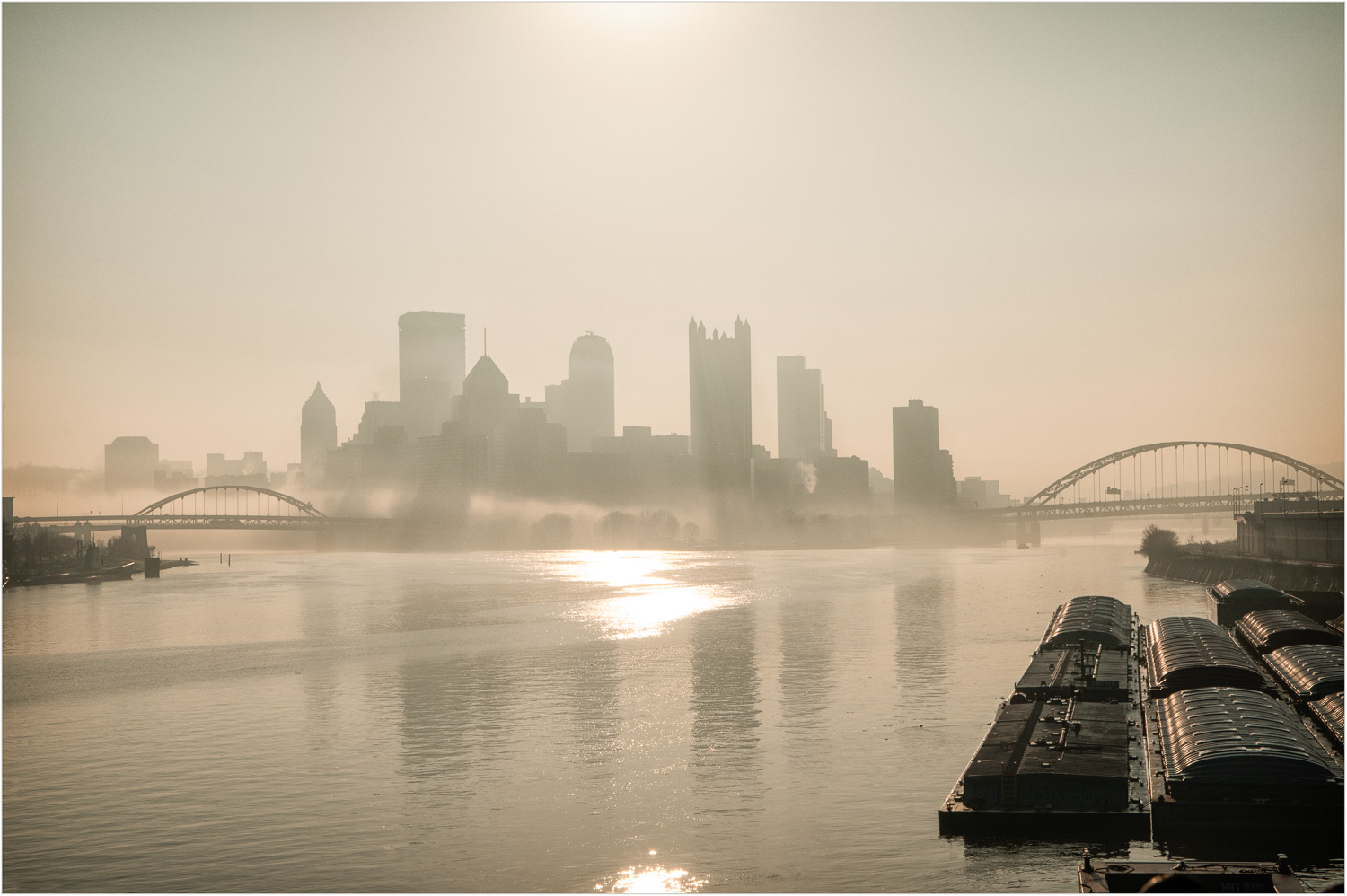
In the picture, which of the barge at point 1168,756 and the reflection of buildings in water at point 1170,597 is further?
the reflection of buildings in water at point 1170,597

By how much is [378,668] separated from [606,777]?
33.1m

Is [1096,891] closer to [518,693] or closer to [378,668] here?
[518,693]

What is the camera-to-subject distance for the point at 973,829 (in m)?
30.8

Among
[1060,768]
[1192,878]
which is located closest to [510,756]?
[1060,768]

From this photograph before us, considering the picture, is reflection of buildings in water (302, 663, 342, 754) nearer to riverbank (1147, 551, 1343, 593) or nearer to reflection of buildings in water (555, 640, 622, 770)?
reflection of buildings in water (555, 640, 622, 770)

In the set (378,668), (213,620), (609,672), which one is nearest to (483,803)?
(609,672)

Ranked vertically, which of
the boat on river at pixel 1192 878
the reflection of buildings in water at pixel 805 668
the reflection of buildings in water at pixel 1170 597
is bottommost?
the reflection of buildings in water at pixel 1170 597

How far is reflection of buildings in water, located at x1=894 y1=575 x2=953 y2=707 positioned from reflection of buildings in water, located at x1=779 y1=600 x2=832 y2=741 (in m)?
4.13

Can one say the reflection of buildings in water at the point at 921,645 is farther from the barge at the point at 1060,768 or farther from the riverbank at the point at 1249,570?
the riverbank at the point at 1249,570

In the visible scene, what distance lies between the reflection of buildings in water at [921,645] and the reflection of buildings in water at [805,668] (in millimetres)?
4132

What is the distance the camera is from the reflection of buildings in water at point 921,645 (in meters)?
56.1

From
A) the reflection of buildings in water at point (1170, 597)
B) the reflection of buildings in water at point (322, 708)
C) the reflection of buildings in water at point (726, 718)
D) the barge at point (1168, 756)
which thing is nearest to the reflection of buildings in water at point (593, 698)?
the reflection of buildings in water at point (726, 718)

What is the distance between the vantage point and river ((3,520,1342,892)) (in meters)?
29.4

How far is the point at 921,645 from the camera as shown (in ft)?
250
